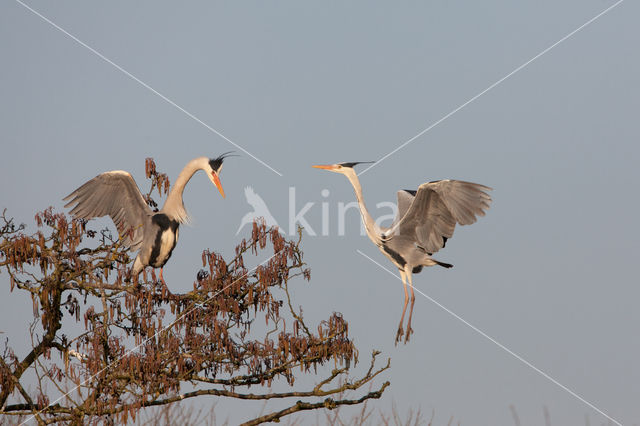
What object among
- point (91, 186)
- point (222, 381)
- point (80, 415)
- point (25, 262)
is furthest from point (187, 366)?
point (91, 186)

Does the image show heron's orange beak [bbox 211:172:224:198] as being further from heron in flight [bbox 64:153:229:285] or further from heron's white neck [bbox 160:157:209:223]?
heron's white neck [bbox 160:157:209:223]

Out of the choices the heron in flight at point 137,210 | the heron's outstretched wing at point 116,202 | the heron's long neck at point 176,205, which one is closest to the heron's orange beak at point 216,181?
the heron in flight at point 137,210

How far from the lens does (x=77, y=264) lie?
8.84 metres

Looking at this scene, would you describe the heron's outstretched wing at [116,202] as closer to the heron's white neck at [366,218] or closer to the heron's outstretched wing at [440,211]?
the heron's white neck at [366,218]

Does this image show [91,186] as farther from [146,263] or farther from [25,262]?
[25,262]

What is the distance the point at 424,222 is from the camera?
10227 millimetres

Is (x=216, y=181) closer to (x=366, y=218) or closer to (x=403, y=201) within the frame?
(x=366, y=218)

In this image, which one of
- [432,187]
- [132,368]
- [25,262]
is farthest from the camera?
[432,187]

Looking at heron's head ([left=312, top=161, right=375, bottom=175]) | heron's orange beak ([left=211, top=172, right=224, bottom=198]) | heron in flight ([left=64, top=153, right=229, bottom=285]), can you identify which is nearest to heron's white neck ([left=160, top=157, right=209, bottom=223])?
heron in flight ([left=64, top=153, right=229, bottom=285])

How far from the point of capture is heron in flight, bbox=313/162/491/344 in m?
9.82

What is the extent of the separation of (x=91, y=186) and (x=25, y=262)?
6.23 ft

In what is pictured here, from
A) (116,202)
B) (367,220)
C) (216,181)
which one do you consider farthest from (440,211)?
(116,202)

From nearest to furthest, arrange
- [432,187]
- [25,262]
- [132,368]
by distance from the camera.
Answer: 1. [132,368]
2. [25,262]
3. [432,187]

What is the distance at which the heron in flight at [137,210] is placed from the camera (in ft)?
33.9
